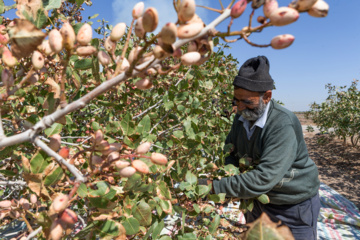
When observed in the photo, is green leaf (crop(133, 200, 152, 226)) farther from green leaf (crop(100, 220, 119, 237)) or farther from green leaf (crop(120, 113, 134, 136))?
green leaf (crop(120, 113, 134, 136))

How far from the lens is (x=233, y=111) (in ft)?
9.30

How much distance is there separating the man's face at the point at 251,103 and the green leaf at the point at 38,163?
1596 mm

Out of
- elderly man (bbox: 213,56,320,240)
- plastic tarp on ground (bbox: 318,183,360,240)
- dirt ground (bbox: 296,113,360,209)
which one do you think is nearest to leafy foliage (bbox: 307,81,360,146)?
dirt ground (bbox: 296,113,360,209)

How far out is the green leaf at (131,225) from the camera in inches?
31.2

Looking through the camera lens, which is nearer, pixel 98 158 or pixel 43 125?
pixel 43 125

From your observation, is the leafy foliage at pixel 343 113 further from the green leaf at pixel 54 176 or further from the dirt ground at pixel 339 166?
the green leaf at pixel 54 176

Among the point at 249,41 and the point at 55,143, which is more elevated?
the point at 249,41

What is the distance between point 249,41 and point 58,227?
55 cm

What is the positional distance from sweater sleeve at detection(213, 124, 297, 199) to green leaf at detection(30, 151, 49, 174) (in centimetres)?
119

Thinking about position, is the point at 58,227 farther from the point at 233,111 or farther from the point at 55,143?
the point at 233,111

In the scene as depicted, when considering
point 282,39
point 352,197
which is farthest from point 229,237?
point 352,197

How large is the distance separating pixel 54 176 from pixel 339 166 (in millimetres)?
9501

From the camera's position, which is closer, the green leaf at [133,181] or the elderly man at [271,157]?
the green leaf at [133,181]

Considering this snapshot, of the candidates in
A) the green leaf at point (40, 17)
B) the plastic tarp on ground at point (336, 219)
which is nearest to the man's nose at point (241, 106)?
the green leaf at point (40, 17)
